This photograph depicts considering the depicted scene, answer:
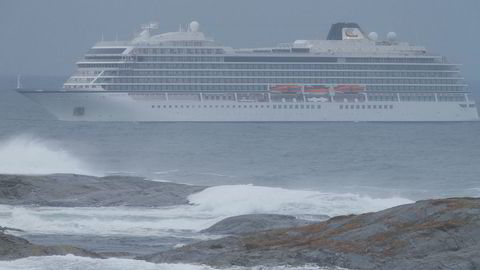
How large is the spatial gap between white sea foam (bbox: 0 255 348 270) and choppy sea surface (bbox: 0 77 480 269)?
0.08 feet

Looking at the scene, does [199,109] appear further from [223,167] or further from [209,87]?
[223,167]

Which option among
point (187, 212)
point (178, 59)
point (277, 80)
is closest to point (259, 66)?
point (277, 80)

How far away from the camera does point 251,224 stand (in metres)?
29.3

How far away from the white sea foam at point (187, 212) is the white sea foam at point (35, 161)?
444 inches

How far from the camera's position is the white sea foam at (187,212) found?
99.4 feet

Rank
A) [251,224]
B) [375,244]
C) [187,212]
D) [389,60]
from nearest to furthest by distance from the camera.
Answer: [375,244] < [251,224] < [187,212] < [389,60]

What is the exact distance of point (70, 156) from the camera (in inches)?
2336

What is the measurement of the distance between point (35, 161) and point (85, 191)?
15.8m

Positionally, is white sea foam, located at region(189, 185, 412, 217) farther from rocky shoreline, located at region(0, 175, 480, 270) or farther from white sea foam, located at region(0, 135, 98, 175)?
white sea foam, located at region(0, 135, 98, 175)

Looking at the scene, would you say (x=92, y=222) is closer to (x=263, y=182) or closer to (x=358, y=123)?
(x=263, y=182)

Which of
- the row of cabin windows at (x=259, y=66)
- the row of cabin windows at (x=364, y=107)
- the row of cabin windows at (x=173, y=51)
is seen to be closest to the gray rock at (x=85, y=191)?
the row of cabin windows at (x=259, y=66)

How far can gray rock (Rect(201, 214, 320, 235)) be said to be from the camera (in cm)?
2902

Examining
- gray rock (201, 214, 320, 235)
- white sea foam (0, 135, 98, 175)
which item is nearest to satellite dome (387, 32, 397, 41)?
white sea foam (0, 135, 98, 175)

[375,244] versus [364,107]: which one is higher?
[375,244]
